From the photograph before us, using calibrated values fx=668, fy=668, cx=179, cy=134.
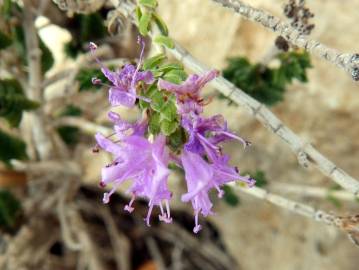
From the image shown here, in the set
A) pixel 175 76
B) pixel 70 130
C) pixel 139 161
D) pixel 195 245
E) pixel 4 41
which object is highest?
pixel 175 76

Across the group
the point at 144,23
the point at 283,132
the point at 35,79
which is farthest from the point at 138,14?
the point at 35,79

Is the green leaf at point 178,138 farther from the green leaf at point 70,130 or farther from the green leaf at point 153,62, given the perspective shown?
the green leaf at point 70,130

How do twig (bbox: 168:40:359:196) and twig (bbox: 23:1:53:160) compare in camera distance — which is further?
twig (bbox: 23:1:53:160)

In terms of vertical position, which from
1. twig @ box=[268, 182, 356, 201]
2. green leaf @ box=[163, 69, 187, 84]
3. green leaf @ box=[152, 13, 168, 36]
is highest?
green leaf @ box=[163, 69, 187, 84]

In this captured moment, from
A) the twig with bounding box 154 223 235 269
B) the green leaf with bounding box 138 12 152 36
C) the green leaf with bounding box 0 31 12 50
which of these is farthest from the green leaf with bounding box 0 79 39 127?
the twig with bounding box 154 223 235 269

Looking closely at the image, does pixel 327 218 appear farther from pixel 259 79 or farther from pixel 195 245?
pixel 195 245

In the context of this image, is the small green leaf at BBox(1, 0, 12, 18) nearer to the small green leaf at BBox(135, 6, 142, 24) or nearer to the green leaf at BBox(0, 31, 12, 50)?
the green leaf at BBox(0, 31, 12, 50)

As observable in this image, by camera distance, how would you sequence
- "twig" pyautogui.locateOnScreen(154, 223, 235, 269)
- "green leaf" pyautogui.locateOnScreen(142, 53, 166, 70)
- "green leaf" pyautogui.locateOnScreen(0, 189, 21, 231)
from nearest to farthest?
"green leaf" pyautogui.locateOnScreen(142, 53, 166, 70) < "green leaf" pyautogui.locateOnScreen(0, 189, 21, 231) < "twig" pyautogui.locateOnScreen(154, 223, 235, 269)
